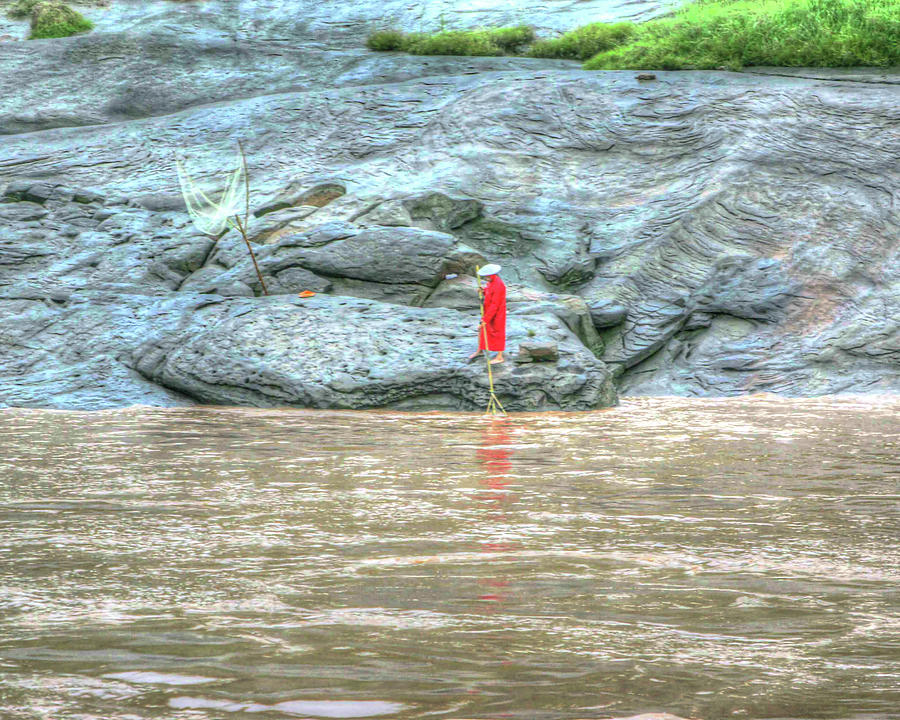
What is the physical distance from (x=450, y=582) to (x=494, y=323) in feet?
25.4

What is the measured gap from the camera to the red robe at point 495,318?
39.7 ft

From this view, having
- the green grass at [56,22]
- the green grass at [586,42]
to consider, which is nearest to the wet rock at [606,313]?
the green grass at [586,42]

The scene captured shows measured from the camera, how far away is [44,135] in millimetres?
18094

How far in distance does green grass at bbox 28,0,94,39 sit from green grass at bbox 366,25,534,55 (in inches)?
253

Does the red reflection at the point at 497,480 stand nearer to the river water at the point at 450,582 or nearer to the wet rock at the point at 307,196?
the river water at the point at 450,582

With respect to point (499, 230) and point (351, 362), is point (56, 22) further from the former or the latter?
point (351, 362)

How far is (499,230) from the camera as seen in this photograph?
15516 millimetres

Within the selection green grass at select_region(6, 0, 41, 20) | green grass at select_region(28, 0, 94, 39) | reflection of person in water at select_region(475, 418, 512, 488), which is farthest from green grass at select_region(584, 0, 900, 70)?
green grass at select_region(6, 0, 41, 20)

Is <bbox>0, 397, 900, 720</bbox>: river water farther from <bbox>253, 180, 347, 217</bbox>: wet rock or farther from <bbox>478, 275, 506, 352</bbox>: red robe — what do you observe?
<bbox>253, 180, 347, 217</bbox>: wet rock

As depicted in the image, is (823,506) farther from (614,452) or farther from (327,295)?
(327,295)

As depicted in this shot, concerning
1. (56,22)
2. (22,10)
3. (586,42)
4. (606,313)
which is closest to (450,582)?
(606,313)

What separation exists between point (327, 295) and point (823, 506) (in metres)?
8.71

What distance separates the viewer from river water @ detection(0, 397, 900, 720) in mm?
3336

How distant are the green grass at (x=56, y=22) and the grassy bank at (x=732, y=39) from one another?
758cm
